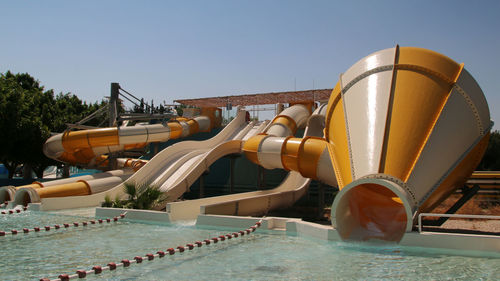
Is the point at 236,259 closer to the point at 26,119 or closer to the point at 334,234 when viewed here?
the point at 334,234

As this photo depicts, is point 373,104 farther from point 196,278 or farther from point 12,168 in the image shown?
point 12,168

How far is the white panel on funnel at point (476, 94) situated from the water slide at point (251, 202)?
6.98 m

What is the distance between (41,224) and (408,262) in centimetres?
1083

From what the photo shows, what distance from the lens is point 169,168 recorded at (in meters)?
21.6

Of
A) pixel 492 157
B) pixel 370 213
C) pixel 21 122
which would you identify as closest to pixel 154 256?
pixel 370 213

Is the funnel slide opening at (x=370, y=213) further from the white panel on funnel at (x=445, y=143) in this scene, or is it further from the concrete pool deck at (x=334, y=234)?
the white panel on funnel at (x=445, y=143)

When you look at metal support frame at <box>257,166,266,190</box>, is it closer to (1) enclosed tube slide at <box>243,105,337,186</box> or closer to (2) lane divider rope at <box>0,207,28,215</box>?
(1) enclosed tube slide at <box>243,105,337,186</box>

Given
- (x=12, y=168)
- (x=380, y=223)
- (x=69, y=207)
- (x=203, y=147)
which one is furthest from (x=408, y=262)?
(x=12, y=168)

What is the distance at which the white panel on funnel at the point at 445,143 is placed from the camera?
31.7 ft

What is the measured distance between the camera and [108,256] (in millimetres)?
8719

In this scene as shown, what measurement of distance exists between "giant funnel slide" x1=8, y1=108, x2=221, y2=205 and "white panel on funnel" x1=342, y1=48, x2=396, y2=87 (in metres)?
12.6

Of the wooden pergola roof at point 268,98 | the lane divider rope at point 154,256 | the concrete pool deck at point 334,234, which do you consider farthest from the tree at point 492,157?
the lane divider rope at point 154,256

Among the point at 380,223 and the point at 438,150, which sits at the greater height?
the point at 438,150

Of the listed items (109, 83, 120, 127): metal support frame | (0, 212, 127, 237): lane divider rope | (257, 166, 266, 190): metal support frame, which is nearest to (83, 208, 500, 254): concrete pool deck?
(0, 212, 127, 237): lane divider rope
